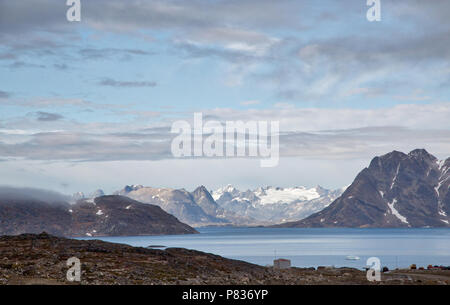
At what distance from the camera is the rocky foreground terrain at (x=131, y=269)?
106 meters

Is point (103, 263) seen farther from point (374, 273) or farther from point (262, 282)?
point (374, 273)

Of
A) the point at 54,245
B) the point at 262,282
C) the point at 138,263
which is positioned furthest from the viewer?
the point at 54,245

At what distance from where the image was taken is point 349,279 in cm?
11869

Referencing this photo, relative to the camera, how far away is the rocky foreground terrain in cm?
10631

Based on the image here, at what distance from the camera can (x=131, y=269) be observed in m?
118

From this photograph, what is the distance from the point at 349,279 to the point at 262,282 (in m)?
21.6

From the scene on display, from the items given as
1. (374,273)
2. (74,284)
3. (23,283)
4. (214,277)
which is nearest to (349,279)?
(374,273)

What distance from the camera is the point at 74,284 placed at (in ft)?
317
